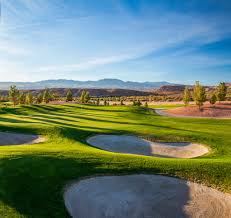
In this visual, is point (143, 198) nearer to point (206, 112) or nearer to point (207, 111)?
point (206, 112)

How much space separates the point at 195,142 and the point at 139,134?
626 centimetres

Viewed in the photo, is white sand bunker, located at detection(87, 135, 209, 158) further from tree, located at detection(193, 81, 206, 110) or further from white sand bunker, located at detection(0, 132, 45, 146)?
tree, located at detection(193, 81, 206, 110)

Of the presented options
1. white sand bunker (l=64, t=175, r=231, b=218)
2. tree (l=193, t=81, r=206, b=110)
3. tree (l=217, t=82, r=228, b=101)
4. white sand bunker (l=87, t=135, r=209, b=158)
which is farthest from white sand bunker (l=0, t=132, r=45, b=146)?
tree (l=217, t=82, r=228, b=101)

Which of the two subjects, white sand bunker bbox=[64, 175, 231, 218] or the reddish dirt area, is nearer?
white sand bunker bbox=[64, 175, 231, 218]

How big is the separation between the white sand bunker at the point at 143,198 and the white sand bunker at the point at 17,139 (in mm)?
14122

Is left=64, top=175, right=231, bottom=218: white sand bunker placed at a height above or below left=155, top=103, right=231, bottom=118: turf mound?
below

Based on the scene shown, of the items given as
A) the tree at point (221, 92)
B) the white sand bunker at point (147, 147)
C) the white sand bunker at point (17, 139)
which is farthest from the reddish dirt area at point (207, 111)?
the white sand bunker at point (17, 139)

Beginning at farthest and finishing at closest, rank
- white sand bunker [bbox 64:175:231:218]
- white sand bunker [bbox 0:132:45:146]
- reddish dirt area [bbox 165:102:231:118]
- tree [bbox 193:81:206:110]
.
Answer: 1. tree [bbox 193:81:206:110]
2. reddish dirt area [bbox 165:102:231:118]
3. white sand bunker [bbox 0:132:45:146]
4. white sand bunker [bbox 64:175:231:218]

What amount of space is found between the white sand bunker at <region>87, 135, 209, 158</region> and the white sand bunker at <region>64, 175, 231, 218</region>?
10499mm

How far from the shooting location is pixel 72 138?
29141 millimetres

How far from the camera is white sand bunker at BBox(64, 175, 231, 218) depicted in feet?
42.7

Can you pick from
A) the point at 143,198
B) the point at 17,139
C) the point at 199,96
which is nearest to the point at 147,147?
the point at 17,139

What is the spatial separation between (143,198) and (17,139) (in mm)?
17849

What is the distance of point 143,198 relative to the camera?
14188 millimetres
